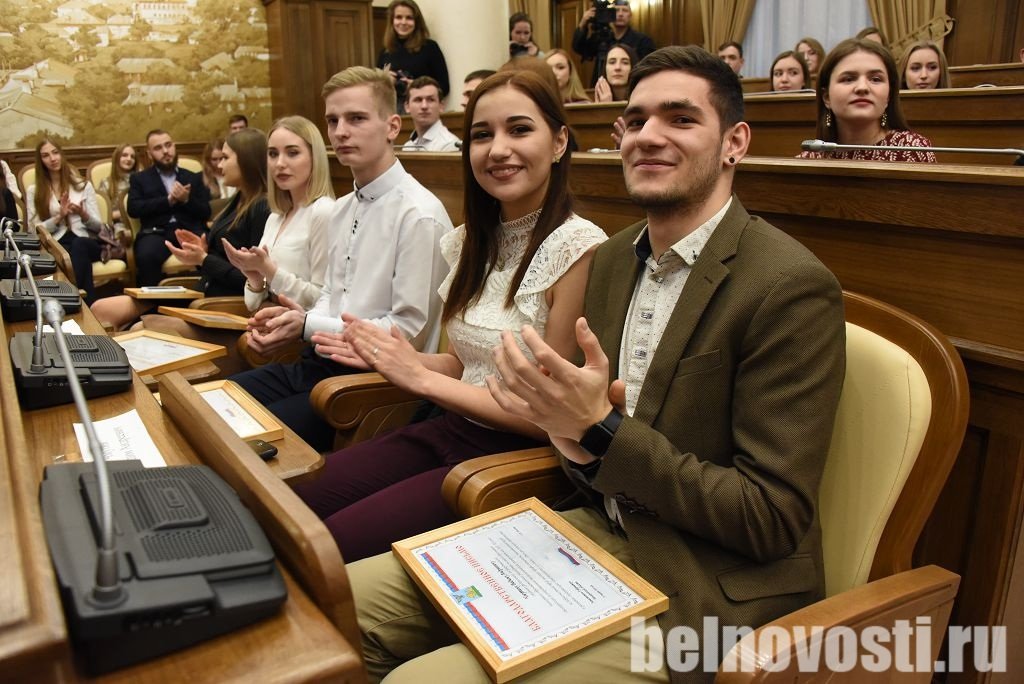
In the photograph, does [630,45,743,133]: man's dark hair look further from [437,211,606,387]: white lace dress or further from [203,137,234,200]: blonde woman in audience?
[203,137,234,200]: blonde woman in audience

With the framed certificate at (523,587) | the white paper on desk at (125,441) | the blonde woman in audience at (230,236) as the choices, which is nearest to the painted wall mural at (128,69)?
the blonde woman in audience at (230,236)

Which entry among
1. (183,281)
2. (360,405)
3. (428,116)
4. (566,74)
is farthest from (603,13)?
(360,405)

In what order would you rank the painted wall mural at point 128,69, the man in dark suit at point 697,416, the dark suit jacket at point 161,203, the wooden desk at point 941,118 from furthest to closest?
the painted wall mural at point 128,69
the dark suit jacket at point 161,203
the wooden desk at point 941,118
the man in dark suit at point 697,416

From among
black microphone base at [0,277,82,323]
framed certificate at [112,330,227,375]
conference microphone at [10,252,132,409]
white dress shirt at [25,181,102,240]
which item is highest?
white dress shirt at [25,181,102,240]

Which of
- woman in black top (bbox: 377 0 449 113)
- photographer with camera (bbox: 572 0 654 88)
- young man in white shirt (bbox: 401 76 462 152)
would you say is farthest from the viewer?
photographer with camera (bbox: 572 0 654 88)

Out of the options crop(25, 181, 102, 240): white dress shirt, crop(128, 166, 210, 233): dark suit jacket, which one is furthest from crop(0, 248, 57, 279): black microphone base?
crop(25, 181, 102, 240): white dress shirt

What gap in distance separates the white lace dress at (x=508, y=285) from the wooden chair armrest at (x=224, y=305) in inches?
51.0

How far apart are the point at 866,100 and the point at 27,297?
2566 mm

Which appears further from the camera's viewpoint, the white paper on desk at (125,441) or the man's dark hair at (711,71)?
the man's dark hair at (711,71)

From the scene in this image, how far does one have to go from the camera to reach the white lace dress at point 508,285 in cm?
159

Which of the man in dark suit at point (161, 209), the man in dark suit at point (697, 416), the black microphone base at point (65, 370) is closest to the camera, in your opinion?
the man in dark suit at point (697, 416)

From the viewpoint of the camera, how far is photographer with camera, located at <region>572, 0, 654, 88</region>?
21.3 feet

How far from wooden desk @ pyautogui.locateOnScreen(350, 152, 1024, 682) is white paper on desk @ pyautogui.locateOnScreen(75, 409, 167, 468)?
48.6 inches

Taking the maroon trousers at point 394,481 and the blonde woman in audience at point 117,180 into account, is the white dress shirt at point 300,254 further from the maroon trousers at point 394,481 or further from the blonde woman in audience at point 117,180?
the blonde woman in audience at point 117,180
